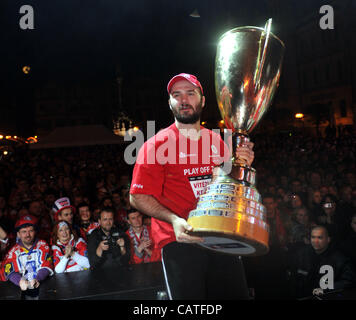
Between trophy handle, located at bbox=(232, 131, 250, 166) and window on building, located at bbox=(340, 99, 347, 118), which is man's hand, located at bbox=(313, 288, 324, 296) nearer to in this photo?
trophy handle, located at bbox=(232, 131, 250, 166)

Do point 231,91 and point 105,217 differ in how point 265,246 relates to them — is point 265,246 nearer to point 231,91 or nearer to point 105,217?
point 231,91

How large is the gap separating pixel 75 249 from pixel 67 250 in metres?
0.27

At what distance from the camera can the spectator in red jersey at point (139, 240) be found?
182 inches

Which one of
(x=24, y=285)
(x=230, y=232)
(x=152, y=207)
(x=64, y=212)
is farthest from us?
(x=64, y=212)

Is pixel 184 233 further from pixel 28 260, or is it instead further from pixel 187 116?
pixel 28 260

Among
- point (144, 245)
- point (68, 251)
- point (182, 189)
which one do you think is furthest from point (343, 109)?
point (182, 189)

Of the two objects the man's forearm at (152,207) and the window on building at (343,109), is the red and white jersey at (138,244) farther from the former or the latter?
the window on building at (343,109)

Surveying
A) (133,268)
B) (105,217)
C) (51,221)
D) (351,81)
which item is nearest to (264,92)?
(133,268)

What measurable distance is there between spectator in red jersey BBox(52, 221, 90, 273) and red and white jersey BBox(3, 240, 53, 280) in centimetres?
18

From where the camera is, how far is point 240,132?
1.97 meters

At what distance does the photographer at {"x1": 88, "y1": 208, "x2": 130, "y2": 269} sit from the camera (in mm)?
4301

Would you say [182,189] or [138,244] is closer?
[182,189]

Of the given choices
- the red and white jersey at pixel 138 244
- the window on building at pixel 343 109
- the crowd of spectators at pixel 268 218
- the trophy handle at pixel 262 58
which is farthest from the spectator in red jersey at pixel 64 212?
the window on building at pixel 343 109
